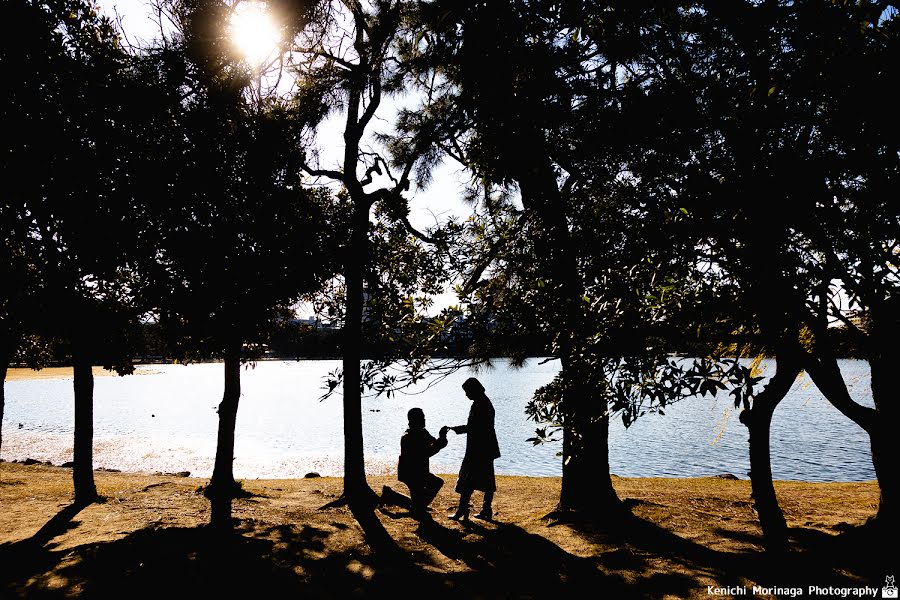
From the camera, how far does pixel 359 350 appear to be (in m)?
9.62

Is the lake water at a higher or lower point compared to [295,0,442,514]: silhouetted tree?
lower

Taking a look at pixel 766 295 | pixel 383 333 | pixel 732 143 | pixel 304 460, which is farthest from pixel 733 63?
pixel 304 460

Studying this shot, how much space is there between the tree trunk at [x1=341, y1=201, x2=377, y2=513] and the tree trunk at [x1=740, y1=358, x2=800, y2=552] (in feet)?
20.1

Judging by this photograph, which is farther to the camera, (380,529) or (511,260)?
(380,529)

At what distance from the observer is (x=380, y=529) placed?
8578 millimetres

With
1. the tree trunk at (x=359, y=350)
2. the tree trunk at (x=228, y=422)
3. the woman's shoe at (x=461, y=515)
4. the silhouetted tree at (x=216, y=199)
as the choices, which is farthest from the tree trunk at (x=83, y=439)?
the woman's shoe at (x=461, y=515)

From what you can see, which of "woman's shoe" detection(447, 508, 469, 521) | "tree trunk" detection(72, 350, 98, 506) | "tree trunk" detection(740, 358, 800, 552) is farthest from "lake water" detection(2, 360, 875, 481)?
"woman's shoe" detection(447, 508, 469, 521)

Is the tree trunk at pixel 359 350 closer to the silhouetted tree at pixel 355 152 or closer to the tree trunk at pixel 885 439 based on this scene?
the silhouetted tree at pixel 355 152

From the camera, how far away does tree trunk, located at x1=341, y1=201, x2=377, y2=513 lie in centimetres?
1007

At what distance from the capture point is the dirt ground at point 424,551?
5949mm

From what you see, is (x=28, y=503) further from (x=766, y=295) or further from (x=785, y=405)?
(x=785, y=405)

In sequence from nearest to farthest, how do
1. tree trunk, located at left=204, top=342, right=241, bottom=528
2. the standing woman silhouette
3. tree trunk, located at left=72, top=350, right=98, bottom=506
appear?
the standing woman silhouette, tree trunk, located at left=204, top=342, right=241, bottom=528, tree trunk, located at left=72, top=350, right=98, bottom=506

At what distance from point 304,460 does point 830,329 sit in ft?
79.7

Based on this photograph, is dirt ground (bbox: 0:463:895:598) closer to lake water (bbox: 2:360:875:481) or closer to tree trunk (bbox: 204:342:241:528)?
tree trunk (bbox: 204:342:241:528)
